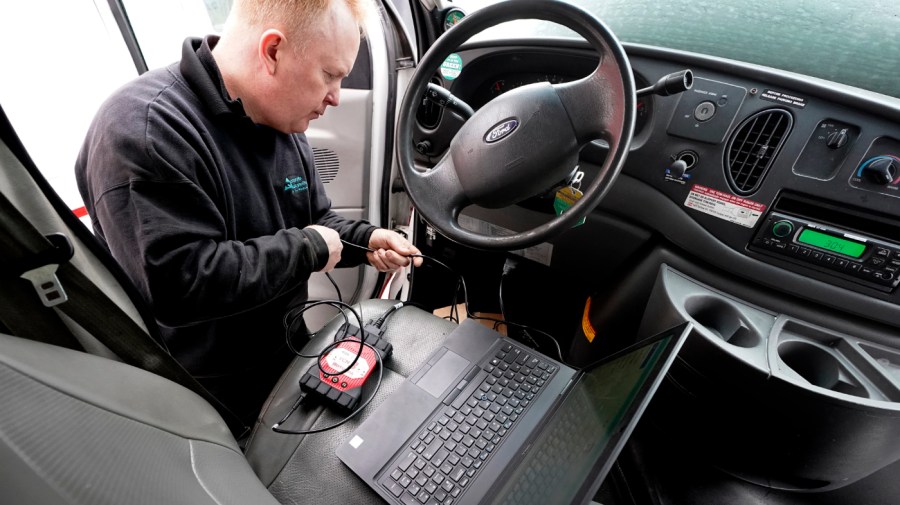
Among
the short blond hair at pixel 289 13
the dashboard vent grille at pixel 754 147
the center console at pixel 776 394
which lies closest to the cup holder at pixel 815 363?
the center console at pixel 776 394

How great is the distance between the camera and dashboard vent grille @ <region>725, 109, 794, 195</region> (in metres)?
0.73

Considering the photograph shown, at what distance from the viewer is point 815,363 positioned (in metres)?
0.72

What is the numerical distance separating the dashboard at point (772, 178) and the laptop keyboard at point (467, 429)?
445 millimetres

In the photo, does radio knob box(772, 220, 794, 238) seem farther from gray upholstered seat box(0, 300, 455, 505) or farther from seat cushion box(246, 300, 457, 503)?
gray upholstered seat box(0, 300, 455, 505)

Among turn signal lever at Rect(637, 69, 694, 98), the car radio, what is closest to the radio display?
the car radio

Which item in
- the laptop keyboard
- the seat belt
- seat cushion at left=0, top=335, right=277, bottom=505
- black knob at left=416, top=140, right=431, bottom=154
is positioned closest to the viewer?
seat cushion at left=0, top=335, right=277, bottom=505

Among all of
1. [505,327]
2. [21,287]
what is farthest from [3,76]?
[505,327]

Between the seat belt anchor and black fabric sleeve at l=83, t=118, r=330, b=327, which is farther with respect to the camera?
black fabric sleeve at l=83, t=118, r=330, b=327

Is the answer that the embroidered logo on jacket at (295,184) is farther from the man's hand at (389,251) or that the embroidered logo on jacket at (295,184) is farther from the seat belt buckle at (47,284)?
the seat belt buckle at (47,284)

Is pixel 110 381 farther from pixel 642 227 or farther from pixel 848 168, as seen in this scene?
pixel 848 168

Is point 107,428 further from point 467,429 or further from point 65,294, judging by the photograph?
point 467,429

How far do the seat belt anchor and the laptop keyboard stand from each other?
18.7 inches

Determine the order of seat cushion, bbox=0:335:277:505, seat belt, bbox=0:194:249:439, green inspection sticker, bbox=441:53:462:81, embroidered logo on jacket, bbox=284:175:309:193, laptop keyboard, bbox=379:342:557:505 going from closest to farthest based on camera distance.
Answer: seat cushion, bbox=0:335:277:505
seat belt, bbox=0:194:249:439
laptop keyboard, bbox=379:342:557:505
embroidered logo on jacket, bbox=284:175:309:193
green inspection sticker, bbox=441:53:462:81

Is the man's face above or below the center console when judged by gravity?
above
